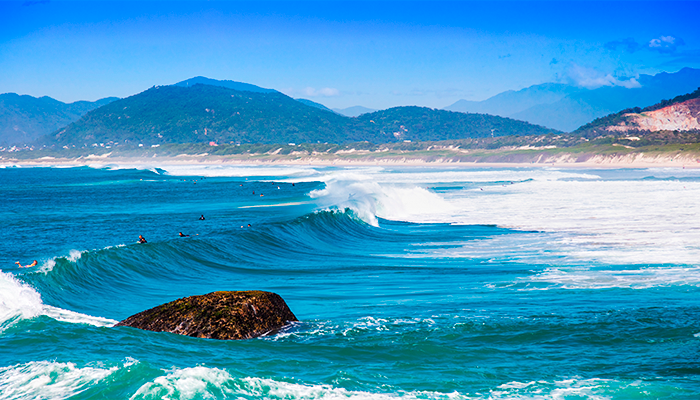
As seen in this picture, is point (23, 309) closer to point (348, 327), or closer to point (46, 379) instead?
point (46, 379)

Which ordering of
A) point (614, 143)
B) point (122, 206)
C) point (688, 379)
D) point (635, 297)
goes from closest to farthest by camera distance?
point (688, 379), point (635, 297), point (122, 206), point (614, 143)

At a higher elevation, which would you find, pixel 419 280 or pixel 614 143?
pixel 614 143

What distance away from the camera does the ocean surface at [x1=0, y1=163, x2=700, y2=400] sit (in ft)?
22.4

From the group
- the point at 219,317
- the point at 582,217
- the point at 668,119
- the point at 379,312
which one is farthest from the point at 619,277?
the point at 668,119

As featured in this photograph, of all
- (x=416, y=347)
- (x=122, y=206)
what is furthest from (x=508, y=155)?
(x=416, y=347)

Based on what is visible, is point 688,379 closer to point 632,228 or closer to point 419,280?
point 419,280

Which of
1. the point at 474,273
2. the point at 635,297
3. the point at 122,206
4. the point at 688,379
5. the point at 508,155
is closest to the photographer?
the point at 688,379

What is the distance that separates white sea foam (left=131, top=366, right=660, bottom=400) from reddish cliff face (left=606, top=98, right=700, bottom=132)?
18929 centimetres

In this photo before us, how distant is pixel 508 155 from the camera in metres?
152

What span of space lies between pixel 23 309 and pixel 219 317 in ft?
11.4

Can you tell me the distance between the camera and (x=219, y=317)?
8.99m

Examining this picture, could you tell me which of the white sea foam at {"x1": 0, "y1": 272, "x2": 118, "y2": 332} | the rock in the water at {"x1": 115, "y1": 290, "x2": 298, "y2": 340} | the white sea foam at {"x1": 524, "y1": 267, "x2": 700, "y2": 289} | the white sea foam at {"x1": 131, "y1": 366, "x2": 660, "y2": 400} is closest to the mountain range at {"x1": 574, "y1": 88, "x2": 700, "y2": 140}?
the white sea foam at {"x1": 524, "y1": 267, "x2": 700, "y2": 289}

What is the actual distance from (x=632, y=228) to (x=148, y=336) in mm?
20709

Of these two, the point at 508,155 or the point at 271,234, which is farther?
the point at 508,155
